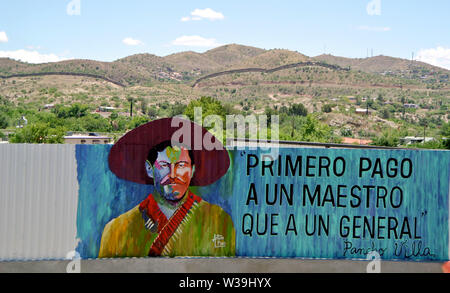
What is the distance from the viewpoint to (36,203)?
843 cm

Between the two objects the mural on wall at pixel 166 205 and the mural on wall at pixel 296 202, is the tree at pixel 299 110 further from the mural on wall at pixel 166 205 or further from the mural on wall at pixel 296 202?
the mural on wall at pixel 166 205

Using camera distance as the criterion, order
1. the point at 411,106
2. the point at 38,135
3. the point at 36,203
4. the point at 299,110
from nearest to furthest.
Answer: the point at 36,203 < the point at 38,135 < the point at 299,110 < the point at 411,106

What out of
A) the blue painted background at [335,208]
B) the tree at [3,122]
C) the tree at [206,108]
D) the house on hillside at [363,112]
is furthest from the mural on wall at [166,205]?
the house on hillside at [363,112]

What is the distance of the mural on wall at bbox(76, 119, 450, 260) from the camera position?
28.6 ft

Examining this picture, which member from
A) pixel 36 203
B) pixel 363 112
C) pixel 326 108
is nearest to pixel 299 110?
pixel 326 108

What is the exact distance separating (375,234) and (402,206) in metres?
0.70

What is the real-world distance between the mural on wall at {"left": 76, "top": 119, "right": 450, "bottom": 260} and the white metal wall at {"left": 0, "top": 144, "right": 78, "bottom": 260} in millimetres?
1248

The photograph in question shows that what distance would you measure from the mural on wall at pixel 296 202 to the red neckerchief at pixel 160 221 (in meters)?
0.02

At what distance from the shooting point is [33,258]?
8422 mm

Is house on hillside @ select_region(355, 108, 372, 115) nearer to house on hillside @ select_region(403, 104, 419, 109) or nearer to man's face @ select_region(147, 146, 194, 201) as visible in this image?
house on hillside @ select_region(403, 104, 419, 109)

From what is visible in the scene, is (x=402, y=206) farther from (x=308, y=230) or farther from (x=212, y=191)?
(x=212, y=191)

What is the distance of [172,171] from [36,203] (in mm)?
2386
